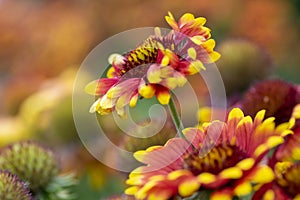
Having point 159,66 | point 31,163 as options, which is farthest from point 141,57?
point 31,163

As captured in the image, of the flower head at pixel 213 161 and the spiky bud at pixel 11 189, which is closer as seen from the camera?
the flower head at pixel 213 161

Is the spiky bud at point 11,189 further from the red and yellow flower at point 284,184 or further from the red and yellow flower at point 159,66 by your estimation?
the red and yellow flower at point 284,184

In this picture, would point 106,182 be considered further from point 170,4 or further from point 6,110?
point 170,4

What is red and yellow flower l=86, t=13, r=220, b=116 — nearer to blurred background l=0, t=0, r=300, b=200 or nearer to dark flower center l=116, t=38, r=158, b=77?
dark flower center l=116, t=38, r=158, b=77

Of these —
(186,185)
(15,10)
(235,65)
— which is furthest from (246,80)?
(15,10)

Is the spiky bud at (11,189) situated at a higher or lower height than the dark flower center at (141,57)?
lower

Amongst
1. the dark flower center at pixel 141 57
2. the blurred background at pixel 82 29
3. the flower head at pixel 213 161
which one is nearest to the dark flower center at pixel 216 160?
the flower head at pixel 213 161
